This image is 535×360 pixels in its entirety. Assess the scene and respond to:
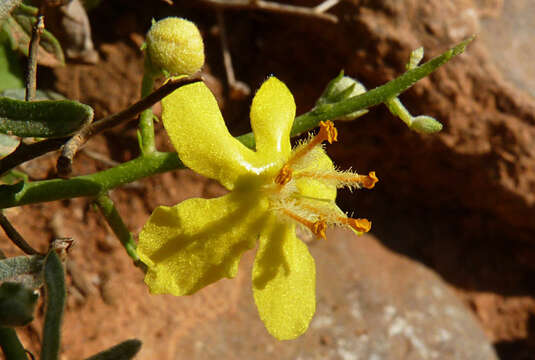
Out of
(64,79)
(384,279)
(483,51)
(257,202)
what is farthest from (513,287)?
(64,79)

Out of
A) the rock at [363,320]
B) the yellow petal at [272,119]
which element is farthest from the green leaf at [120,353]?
the rock at [363,320]

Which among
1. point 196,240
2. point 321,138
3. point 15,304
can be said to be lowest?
point 196,240

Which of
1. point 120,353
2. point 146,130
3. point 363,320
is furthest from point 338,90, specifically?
point 363,320

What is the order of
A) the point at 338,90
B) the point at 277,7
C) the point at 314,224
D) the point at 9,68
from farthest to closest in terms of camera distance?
the point at 277,7, the point at 9,68, the point at 338,90, the point at 314,224

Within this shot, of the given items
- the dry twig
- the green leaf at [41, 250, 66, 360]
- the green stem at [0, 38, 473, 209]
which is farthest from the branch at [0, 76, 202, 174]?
the dry twig

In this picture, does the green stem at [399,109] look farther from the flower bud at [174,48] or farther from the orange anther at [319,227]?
the flower bud at [174,48]

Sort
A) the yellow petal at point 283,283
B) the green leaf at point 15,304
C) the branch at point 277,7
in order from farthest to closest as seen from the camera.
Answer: the branch at point 277,7, the yellow petal at point 283,283, the green leaf at point 15,304

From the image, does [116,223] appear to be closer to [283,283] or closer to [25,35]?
[283,283]
